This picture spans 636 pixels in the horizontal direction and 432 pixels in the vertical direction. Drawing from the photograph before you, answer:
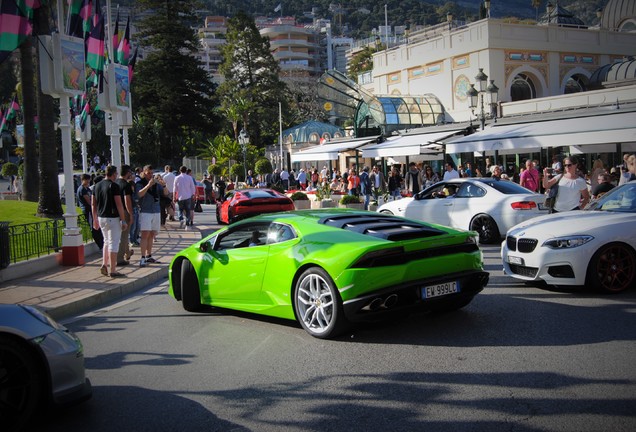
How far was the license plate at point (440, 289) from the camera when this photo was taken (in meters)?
6.07

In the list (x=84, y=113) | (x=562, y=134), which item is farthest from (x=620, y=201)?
(x=84, y=113)

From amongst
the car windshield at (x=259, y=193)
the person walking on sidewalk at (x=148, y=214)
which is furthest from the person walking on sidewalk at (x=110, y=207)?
the car windshield at (x=259, y=193)

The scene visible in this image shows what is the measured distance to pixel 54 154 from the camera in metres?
19.7

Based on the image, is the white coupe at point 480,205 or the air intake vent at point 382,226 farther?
the white coupe at point 480,205

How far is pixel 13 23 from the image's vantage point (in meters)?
10.9

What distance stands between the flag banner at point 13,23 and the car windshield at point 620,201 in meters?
→ 9.99

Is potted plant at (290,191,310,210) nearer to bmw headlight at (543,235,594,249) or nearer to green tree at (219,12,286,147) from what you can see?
bmw headlight at (543,235,594,249)

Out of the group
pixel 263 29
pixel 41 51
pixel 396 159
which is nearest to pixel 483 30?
pixel 396 159

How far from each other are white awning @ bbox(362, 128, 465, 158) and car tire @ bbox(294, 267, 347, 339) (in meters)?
20.5

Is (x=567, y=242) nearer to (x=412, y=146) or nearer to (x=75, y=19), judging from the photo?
(x=75, y=19)

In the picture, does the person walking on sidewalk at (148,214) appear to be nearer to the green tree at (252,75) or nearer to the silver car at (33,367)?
the silver car at (33,367)

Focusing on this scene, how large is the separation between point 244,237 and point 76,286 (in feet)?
13.1

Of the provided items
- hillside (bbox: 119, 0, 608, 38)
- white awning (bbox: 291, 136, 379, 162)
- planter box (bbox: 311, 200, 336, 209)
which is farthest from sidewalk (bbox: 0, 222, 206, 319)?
hillside (bbox: 119, 0, 608, 38)

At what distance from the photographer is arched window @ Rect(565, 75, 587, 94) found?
147 feet
